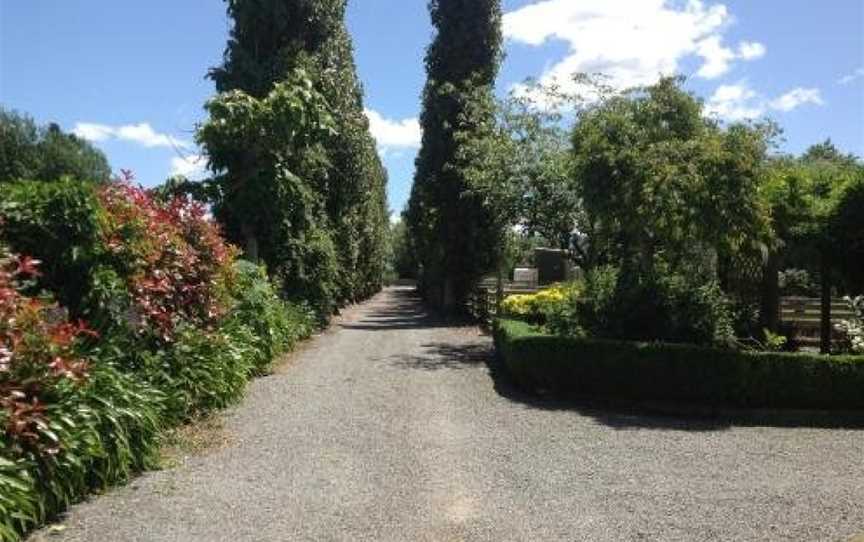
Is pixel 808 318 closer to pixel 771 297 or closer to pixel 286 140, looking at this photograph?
pixel 771 297

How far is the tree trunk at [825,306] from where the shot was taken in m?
15.0

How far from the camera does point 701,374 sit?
11.2 m

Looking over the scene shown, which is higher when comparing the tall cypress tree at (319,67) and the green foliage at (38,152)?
the green foliage at (38,152)

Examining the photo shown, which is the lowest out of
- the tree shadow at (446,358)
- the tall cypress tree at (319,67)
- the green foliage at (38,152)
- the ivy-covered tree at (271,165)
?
the tree shadow at (446,358)

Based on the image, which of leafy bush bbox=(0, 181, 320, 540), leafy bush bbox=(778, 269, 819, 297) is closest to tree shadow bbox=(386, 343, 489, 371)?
leafy bush bbox=(0, 181, 320, 540)

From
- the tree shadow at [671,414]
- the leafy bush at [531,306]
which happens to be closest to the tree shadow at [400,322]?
the leafy bush at [531,306]

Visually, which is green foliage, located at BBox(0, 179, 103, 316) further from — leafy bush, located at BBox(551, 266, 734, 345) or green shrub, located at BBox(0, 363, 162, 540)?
leafy bush, located at BBox(551, 266, 734, 345)

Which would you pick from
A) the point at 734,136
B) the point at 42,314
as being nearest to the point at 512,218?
the point at 734,136

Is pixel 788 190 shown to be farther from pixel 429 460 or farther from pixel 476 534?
pixel 476 534

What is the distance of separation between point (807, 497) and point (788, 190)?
940cm

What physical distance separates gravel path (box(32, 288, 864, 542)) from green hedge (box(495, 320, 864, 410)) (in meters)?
0.64

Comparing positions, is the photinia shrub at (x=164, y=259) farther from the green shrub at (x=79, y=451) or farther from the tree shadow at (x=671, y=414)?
the tree shadow at (x=671, y=414)

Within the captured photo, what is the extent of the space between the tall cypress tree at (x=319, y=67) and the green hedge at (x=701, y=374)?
Result: 861 centimetres

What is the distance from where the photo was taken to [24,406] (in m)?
5.84
